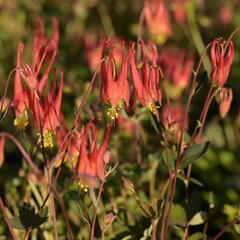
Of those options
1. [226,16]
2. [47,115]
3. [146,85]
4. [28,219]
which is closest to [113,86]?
[146,85]

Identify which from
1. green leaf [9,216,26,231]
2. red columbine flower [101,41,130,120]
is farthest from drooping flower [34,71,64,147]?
green leaf [9,216,26,231]

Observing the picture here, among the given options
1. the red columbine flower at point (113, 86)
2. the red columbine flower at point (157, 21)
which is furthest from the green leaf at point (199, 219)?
the red columbine flower at point (157, 21)

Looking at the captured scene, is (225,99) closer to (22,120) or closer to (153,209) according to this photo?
(153,209)

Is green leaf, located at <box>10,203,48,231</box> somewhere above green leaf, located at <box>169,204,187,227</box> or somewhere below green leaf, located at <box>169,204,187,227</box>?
above

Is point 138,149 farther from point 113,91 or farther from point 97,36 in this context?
point 97,36

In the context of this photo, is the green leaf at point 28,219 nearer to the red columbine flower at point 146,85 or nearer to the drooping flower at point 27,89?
the drooping flower at point 27,89

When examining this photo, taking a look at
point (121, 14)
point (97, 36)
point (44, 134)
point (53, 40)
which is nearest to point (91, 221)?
point (44, 134)

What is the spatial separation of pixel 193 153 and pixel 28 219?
56 cm

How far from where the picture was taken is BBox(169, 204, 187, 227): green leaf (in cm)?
192

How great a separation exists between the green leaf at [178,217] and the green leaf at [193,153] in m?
0.22

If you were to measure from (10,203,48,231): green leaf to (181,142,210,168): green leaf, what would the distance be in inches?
18.7

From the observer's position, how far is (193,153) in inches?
71.0

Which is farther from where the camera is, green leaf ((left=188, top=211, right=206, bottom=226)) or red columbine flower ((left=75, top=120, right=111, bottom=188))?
green leaf ((left=188, top=211, right=206, bottom=226))

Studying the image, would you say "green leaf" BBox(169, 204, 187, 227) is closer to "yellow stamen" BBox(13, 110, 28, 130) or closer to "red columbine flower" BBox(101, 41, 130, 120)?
"red columbine flower" BBox(101, 41, 130, 120)
